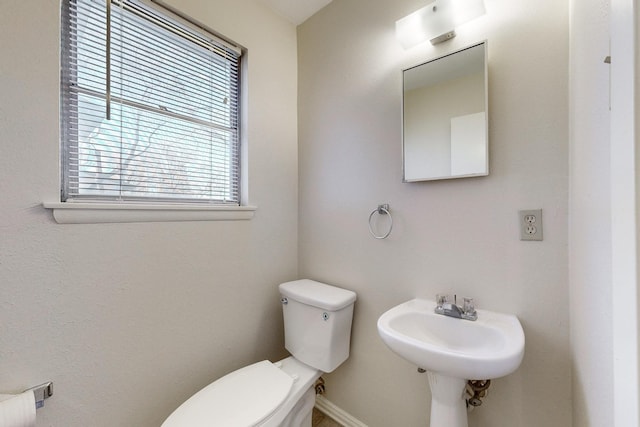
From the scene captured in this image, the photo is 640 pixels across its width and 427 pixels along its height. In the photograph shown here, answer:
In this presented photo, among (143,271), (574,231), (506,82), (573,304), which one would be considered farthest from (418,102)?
(143,271)

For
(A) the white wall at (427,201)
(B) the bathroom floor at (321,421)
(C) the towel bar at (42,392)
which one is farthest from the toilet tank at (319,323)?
(C) the towel bar at (42,392)

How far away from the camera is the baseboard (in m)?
1.50

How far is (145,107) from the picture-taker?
1.22 m

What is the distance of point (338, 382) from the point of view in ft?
5.23

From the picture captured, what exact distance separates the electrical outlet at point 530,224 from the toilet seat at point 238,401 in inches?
45.5

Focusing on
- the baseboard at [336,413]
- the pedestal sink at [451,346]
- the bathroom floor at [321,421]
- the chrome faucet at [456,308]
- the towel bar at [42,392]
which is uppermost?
the chrome faucet at [456,308]

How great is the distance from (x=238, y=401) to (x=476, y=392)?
3.12 feet

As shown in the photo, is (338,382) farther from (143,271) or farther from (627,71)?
(627,71)

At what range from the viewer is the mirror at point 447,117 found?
108cm

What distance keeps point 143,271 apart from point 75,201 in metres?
0.38

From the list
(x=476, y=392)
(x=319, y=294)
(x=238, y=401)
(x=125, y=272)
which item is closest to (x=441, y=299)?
(x=476, y=392)

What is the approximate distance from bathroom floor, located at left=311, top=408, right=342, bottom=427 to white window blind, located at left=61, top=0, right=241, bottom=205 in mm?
1397

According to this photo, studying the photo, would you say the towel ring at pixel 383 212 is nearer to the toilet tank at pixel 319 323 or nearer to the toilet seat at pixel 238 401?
the toilet tank at pixel 319 323

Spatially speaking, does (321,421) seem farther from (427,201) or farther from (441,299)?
(427,201)
